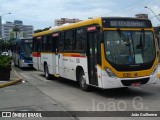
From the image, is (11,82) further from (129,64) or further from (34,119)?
(34,119)

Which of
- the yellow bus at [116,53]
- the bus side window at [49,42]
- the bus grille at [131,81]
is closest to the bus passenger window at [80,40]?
the yellow bus at [116,53]

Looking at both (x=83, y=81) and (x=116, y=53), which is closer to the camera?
(x=116, y=53)

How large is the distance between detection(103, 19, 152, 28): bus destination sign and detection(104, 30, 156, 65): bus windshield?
24 cm

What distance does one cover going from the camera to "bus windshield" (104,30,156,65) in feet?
38.5

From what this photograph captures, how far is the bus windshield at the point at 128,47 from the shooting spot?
38.5 feet

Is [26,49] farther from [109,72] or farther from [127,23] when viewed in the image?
[109,72]

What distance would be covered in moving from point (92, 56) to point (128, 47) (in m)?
1.47

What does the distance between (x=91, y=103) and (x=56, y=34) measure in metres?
7.44

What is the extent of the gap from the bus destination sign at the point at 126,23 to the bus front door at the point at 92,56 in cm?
75

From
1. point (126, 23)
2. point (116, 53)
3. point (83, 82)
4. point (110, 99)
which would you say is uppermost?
point (126, 23)

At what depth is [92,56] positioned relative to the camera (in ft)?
41.3

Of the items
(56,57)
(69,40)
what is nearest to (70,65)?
(69,40)

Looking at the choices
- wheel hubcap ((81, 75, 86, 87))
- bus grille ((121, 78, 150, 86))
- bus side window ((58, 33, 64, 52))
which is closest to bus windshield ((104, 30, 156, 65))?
bus grille ((121, 78, 150, 86))

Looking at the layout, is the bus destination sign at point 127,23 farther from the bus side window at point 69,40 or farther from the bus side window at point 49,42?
the bus side window at point 49,42
